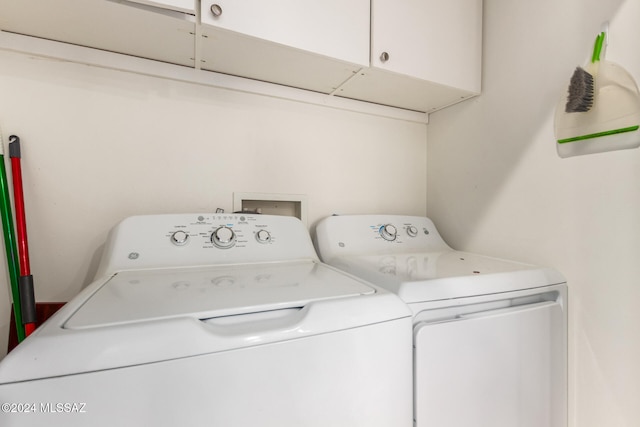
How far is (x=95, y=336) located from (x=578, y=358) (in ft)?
4.09

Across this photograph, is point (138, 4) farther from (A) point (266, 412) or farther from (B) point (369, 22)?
(A) point (266, 412)

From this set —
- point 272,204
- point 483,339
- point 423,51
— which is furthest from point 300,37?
point 483,339

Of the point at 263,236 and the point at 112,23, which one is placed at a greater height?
the point at 112,23

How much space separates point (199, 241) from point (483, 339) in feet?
2.84

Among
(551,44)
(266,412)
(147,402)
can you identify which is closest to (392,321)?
(266,412)

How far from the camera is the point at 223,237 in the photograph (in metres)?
0.92

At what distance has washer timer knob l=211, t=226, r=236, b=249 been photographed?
0.91 meters

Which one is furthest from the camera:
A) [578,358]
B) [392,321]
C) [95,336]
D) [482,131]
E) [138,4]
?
[482,131]

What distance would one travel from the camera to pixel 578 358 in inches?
33.5

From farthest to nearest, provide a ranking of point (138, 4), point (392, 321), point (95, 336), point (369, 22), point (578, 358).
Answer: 1. point (369, 22)
2. point (578, 358)
3. point (138, 4)
4. point (392, 321)
5. point (95, 336)

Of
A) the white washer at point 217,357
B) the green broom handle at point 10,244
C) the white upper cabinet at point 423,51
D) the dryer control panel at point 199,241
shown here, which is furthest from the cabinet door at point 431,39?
the green broom handle at point 10,244

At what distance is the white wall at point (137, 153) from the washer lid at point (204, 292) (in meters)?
0.35

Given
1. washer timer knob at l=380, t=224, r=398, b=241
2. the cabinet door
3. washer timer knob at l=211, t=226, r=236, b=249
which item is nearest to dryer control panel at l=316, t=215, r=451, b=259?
washer timer knob at l=380, t=224, r=398, b=241

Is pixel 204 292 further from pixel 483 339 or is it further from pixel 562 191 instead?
pixel 562 191
